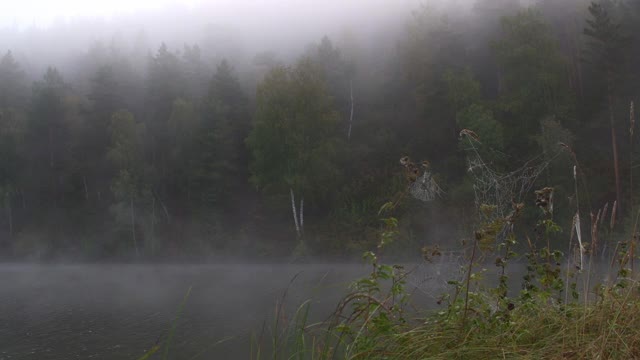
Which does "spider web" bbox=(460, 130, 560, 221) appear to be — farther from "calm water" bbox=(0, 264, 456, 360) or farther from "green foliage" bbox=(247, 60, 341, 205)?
"green foliage" bbox=(247, 60, 341, 205)

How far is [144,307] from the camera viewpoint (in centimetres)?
1659

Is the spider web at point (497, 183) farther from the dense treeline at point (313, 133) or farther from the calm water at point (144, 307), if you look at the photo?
the dense treeline at point (313, 133)

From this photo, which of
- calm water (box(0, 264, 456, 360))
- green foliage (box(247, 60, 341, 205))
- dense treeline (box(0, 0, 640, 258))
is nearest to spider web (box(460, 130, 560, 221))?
calm water (box(0, 264, 456, 360))

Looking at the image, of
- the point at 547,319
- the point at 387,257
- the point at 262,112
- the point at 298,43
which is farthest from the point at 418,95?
the point at 547,319

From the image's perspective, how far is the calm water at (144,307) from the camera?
36.1 ft

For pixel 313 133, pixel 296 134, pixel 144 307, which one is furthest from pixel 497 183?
pixel 313 133

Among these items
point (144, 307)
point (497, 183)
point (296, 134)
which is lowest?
point (144, 307)

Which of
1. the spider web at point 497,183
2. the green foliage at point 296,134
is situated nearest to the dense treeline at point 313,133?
the green foliage at point 296,134

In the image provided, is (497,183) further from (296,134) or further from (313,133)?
(313,133)

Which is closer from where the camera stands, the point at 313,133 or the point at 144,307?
the point at 144,307

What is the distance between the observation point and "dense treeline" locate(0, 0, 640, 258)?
92.5 ft

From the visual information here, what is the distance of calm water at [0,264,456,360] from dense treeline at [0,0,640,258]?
5.45 m

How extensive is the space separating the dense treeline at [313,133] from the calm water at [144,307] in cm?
545

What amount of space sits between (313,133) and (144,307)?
17283 mm
